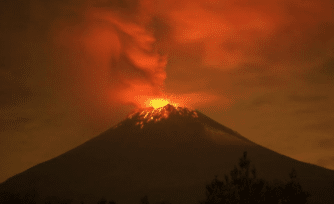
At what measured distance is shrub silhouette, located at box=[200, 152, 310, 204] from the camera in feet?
69.2

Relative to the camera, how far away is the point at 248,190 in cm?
2108

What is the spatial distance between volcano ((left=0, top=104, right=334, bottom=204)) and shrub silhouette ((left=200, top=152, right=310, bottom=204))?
66.3 meters

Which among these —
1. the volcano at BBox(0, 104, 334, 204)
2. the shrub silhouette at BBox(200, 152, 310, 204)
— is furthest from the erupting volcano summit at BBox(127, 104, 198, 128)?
the shrub silhouette at BBox(200, 152, 310, 204)

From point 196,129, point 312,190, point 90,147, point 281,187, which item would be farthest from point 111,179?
point 281,187

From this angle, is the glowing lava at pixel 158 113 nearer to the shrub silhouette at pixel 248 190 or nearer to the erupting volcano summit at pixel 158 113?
the erupting volcano summit at pixel 158 113

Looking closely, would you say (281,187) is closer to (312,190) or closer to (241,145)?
(312,190)

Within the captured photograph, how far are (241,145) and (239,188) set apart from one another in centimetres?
10363

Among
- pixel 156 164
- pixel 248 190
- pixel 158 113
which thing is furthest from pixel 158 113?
pixel 248 190

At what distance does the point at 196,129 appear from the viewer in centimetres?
13288

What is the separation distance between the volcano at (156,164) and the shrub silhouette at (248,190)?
66.3 meters

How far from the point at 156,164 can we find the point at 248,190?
96579 mm

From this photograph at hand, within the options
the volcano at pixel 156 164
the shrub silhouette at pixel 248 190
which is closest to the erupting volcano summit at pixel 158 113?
the volcano at pixel 156 164

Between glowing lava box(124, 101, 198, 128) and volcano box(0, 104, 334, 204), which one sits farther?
glowing lava box(124, 101, 198, 128)

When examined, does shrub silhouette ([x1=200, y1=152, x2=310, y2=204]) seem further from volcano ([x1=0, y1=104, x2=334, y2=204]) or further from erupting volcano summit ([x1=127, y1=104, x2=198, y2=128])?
erupting volcano summit ([x1=127, y1=104, x2=198, y2=128])
